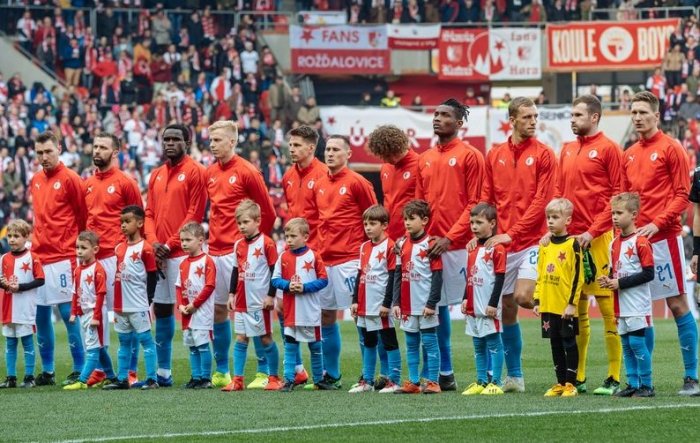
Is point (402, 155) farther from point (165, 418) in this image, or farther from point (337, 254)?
point (165, 418)

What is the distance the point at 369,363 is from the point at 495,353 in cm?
121

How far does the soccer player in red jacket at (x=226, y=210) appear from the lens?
13.6 m

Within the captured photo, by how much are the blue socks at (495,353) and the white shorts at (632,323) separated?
1.03 m

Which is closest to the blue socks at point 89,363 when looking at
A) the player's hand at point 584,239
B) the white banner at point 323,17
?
the player's hand at point 584,239

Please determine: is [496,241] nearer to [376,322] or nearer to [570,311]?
[570,311]

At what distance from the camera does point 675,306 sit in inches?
→ 468

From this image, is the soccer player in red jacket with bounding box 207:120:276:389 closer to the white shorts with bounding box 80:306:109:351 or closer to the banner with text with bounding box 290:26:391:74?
the white shorts with bounding box 80:306:109:351

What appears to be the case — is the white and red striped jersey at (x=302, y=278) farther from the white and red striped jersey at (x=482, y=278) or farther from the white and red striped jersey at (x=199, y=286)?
the white and red striped jersey at (x=482, y=278)

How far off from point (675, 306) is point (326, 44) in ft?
82.4

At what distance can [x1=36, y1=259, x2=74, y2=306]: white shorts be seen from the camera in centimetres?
1441

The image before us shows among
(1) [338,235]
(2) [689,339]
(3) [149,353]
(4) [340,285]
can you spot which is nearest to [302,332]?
(4) [340,285]

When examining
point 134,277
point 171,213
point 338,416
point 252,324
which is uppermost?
point 171,213

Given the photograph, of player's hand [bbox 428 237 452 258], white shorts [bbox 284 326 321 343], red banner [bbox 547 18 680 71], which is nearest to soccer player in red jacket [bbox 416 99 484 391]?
player's hand [bbox 428 237 452 258]

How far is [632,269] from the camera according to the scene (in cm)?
1175
